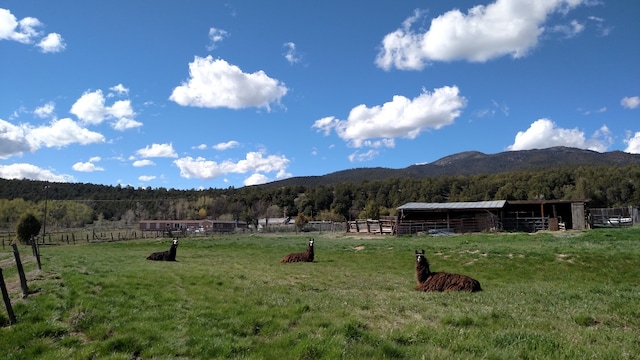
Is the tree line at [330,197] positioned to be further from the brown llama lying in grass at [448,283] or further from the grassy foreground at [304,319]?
the grassy foreground at [304,319]

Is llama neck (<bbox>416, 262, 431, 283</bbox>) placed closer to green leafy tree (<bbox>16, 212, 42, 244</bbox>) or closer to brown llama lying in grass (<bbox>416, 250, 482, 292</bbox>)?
brown llama lying in grass (<bbox>416, 250, 482, 292</bbox>)

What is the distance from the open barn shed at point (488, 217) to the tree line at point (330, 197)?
168 feet

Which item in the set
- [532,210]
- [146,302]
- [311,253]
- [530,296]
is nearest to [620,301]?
[530,296]

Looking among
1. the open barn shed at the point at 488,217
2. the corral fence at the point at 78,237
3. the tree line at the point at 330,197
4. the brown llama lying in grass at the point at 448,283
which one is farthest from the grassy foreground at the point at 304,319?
the tree line at the point at 330,197

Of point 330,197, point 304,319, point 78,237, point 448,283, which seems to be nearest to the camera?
point 304,319

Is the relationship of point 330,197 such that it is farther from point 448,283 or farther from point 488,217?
point 448,283

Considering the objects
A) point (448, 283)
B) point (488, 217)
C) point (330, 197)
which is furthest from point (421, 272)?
point (330, 197)

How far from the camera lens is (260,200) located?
17112 cm

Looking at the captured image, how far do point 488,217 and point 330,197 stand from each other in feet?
364

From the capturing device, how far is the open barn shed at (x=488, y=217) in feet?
161

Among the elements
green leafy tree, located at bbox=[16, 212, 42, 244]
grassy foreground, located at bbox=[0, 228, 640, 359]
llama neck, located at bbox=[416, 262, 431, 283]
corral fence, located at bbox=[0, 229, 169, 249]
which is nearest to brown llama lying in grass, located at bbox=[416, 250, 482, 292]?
llama neck, located at bbox=[416, 262, 431, 283]

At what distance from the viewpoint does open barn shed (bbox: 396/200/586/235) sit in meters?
49.1

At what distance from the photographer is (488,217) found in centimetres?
5047

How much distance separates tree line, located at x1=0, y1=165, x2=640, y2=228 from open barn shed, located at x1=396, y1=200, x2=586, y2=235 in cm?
5136
